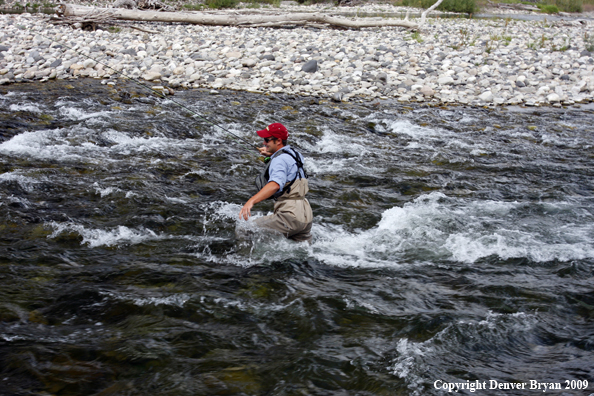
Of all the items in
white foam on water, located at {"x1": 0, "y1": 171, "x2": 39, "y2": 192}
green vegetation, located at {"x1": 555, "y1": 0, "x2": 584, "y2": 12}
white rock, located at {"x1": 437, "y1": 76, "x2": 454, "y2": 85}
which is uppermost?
green vegetation, located at {"x1": 555, "y1": 0, "x2": 584, "y2": 12}

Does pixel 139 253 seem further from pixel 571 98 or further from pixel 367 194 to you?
pixel 571 98

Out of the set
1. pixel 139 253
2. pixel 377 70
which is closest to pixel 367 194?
pixel 139 253

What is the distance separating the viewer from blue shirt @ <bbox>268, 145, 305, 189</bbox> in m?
5.09

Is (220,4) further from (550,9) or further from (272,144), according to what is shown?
(272,144)

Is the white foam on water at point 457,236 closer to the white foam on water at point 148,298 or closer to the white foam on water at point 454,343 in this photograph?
the white foam on water at point 454,343

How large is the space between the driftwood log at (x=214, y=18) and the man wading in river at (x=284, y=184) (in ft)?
52.5

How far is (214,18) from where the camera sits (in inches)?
778

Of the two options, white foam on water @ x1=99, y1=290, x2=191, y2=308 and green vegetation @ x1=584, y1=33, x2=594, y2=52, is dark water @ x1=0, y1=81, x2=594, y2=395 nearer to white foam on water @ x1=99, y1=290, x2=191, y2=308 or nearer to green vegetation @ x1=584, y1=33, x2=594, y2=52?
white foam on water @ x1=99, y1=290, x2=191, y2=308

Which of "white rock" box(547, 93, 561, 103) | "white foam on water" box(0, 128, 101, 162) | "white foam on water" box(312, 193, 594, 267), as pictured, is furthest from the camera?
"white rock" box(547, 93, 561, 103)

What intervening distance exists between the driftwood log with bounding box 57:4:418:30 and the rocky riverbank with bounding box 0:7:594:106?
1.56ft

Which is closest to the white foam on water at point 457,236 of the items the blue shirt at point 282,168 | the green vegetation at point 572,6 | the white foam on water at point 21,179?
the blue shirt at point 282,168

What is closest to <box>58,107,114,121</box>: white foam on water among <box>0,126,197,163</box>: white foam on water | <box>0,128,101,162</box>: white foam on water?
<box>0,126,197,163</box>: white foam on water

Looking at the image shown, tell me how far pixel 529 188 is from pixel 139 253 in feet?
19.9

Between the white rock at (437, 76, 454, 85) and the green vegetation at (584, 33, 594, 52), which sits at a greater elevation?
the green vegetation at (584, 33, 594, 52)
